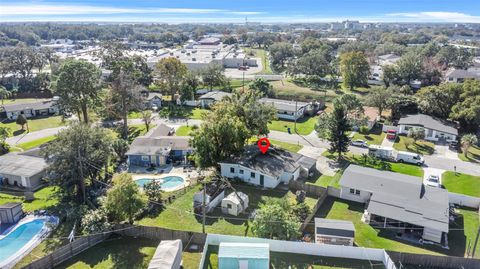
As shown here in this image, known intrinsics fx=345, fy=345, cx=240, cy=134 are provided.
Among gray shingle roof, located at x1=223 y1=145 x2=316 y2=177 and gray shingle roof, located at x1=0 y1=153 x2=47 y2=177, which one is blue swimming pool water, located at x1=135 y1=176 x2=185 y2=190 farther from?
gray shingle roof, located at x1=0 y1=153 x2=47 y2=177

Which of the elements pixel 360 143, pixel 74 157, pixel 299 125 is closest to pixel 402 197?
pixel 360 143

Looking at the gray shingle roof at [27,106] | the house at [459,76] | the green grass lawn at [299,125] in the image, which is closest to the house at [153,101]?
the gray shingle roof at [27,106]

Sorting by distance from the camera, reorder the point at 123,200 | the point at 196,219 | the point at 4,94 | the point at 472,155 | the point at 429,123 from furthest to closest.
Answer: the point at 4,94
the point at 429,123
the point at 472,155
the point at 196,219
the point at 123,200

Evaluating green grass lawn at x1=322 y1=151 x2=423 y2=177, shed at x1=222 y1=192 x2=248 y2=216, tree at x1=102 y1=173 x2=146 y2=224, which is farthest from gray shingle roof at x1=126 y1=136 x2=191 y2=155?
Result: green grass lawn at x1=322 y1=151 x2=423 y2=177

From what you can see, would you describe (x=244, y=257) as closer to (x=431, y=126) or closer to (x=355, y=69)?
(x=431, y=126)

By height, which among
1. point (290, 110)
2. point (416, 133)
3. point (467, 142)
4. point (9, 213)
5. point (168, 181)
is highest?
point (290, 110)

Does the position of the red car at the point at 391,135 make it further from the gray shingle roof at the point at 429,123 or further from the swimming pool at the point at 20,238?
the swimming pool at the point at 20,238
